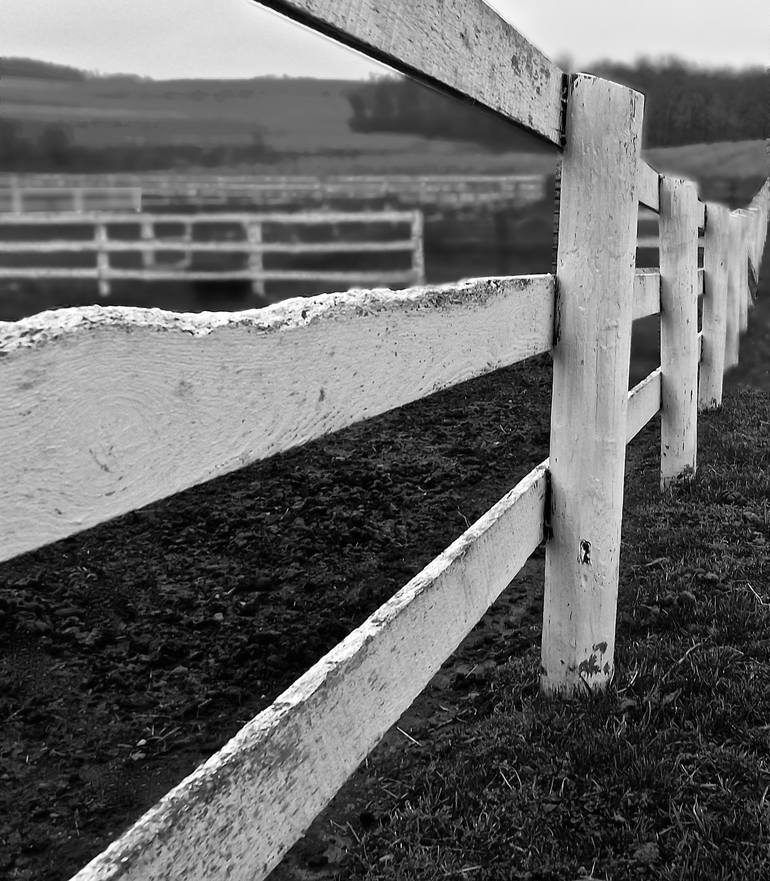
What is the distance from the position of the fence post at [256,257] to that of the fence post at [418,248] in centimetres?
31

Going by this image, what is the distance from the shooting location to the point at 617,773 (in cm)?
220

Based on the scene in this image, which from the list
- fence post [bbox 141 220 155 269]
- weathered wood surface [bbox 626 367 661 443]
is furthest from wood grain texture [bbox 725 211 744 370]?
fence post [bbox 141 220 155 269]

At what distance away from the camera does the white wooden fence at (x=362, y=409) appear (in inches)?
32.1

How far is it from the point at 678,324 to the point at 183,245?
3976 millimetres

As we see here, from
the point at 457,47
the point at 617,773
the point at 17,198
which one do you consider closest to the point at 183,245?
the point at 17,198

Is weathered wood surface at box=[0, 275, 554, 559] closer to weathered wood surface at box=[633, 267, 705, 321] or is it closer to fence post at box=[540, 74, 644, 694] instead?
fence post at box=[540, 74, 644, 694]

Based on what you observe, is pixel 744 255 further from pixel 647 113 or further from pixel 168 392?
pixel 168 392

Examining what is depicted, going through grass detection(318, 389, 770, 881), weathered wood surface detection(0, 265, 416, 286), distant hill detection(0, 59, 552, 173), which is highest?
distant hill detection(0, 59, 552, 173)

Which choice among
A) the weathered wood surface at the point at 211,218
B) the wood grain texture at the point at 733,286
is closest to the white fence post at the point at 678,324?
the wood grain texture at the point at 733,286

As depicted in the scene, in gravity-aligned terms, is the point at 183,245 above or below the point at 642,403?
above

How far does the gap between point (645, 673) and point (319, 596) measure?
1359mm

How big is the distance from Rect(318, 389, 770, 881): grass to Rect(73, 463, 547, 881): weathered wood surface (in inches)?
21.6

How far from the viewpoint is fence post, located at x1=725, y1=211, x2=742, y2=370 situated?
291 inches

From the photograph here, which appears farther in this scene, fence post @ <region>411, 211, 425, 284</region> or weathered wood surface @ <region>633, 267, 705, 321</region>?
weathered wood surface @ <region>633, 267, 705, 321</region>
